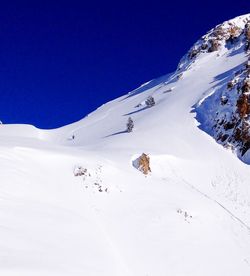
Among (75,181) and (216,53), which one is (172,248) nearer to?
(75,181)

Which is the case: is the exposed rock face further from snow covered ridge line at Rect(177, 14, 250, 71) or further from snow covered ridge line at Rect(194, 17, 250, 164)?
snow covered ridge line at Rect(177, 14, 250, 71)

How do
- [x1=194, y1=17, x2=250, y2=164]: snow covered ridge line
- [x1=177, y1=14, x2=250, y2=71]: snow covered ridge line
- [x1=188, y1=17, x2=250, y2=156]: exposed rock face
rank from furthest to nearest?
Answer: [x1=177, y1=14, x2=250, y2=71]: snow covered ridge line
[x1=188, y1=17, x2=250, y2=156]: exposed rock face
[x1=194, y1=17, x2=250, y2=164]: snow covered ridge line

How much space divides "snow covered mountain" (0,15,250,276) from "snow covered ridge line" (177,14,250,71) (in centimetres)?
2640

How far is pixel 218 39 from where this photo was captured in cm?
7044

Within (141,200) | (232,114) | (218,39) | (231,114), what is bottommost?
(141,200)

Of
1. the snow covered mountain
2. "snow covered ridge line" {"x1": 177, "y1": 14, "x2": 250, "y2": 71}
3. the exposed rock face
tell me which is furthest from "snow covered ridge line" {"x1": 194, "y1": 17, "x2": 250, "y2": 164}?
"snow covered ridge line" {"x1": 177, "y1": 14, "x2": 250, "y2": 71}

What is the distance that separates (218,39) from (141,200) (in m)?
55.0

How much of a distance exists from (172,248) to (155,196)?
5740 millimetres

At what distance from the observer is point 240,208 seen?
81.8 ft

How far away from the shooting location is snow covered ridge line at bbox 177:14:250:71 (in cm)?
6856

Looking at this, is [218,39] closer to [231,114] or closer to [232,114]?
[231,114]

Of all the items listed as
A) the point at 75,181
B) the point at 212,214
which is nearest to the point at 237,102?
the point at 212,214

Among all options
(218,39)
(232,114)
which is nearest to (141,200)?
(232,114)

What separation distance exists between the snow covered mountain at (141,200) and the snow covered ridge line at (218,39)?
86.6 feet
